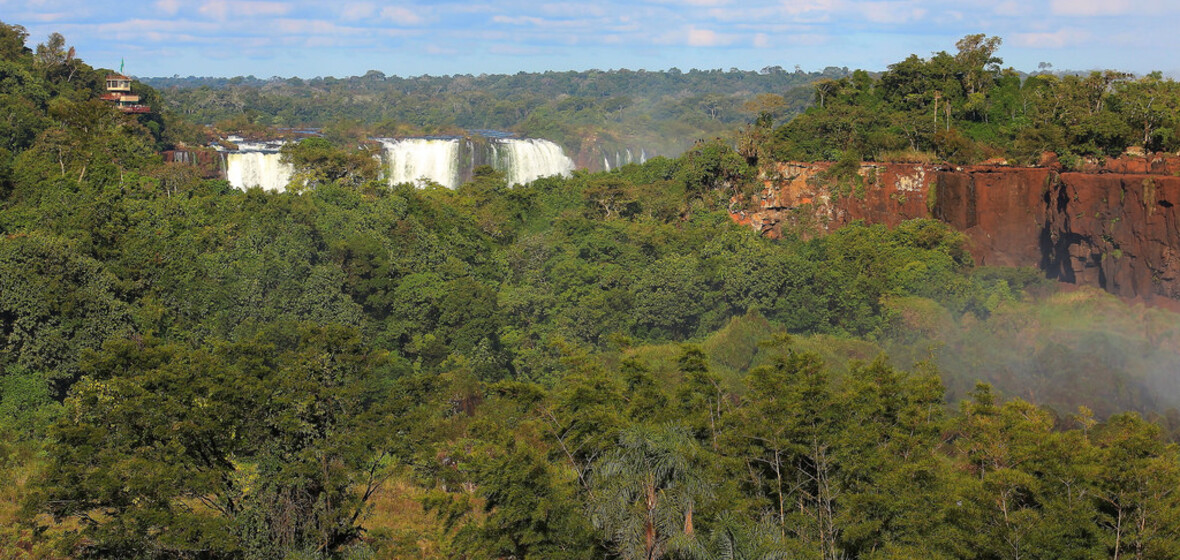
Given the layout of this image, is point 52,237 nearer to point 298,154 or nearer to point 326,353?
point 326,353

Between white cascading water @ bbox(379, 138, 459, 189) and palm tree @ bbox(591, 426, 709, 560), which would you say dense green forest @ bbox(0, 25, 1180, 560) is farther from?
white cascading water @ bbox(379, 138, 459, 189)

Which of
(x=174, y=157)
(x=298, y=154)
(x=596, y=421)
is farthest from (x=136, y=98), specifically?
(x=596, y=421)

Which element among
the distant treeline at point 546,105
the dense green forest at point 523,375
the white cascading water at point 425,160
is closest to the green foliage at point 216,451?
the dense green forest at point 523,375

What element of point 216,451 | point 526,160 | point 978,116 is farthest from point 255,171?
point 216,451

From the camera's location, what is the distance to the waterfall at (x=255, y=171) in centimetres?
5481

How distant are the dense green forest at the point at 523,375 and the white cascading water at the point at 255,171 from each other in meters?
4.31

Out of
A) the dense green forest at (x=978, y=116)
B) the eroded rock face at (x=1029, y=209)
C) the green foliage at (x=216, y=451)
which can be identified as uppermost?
the dense green forest at (x=978, y=116)

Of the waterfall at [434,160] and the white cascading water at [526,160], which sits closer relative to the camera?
the waterfall at [434,160]

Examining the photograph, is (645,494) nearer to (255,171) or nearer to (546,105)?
(255,171)

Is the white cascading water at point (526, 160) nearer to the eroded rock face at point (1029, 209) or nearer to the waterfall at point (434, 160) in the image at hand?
the waterfall at point (434, 160)

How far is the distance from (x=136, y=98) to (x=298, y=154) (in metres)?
18.8

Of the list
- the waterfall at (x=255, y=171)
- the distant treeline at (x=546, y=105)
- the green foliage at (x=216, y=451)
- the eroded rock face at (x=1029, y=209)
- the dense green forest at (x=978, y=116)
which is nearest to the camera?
the green foliage at (x=216, y=451)

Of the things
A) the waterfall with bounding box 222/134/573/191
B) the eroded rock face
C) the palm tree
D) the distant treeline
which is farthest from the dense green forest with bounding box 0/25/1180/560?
the distant treeline

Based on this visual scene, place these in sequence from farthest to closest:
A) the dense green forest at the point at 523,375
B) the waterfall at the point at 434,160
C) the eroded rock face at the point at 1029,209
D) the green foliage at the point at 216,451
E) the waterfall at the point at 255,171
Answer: the waterfall at the point at 434,160
the waterfall at the point at 255,171
the eroded rock face at the point at 1029,209
the green foliage at the point at 216,451
the dense green forest at the point at 523,375
